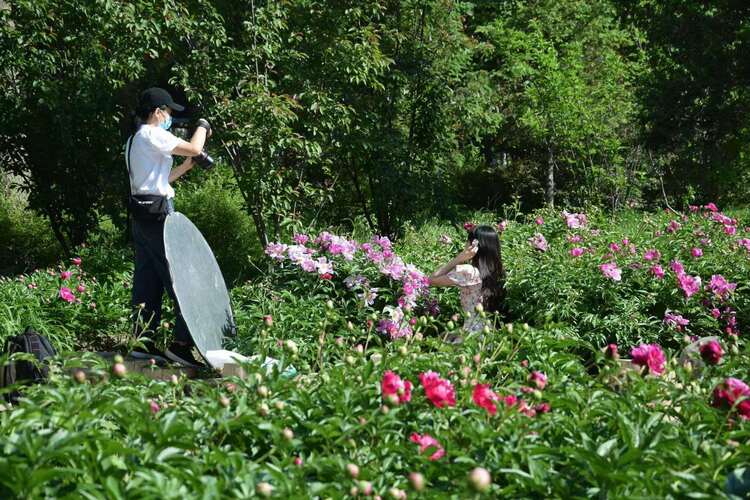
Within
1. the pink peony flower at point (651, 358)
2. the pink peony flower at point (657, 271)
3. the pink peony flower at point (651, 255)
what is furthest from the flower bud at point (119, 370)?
the pink peony flower at point (651, 255)

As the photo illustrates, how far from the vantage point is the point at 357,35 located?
25.1 feet

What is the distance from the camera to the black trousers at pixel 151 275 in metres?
4.82

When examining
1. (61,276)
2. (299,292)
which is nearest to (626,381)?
(299,292)

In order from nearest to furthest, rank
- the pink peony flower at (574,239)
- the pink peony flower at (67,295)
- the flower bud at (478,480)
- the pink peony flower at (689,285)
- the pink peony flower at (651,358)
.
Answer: the flower bud at (478,480)
the pink peony flower at (651,358)
the pink peony flower at (689,285)
the pink peony flower at (67,295)
the pink peony flower at (574,239)

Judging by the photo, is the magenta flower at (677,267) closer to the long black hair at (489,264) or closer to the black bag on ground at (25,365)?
the long black hair at (489,264)

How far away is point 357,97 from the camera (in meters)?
8.95

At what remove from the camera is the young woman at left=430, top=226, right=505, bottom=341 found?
205 inches

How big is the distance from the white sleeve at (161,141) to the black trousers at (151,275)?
35cm

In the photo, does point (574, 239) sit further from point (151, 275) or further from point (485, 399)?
point (485, 399)

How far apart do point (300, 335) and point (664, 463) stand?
2.88 meters

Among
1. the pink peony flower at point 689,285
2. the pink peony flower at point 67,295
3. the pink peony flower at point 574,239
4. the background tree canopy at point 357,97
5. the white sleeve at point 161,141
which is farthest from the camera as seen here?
the background tree canopy at point 357,97

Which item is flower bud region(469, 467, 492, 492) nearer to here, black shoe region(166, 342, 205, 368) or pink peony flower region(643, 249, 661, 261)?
black shoe region(166, 342, 205, 368)

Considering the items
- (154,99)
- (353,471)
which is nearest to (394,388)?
(353,471)

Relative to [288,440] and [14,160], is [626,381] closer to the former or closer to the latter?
[288,440]
